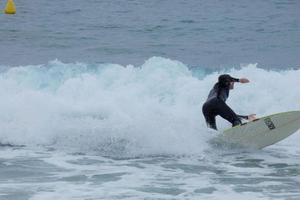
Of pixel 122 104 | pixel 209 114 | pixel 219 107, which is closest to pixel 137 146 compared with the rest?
pixel 209 114

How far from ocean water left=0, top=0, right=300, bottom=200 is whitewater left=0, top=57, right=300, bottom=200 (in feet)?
0.08

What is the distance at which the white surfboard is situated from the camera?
1258 centimetres

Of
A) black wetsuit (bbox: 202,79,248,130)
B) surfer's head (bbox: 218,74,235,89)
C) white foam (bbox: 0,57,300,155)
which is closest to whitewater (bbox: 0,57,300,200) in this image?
white foam (bbox: 0,57,300,155)

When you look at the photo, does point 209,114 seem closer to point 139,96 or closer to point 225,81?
point 225,81

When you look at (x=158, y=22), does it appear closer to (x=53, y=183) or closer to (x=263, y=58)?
(x=263, y=58)

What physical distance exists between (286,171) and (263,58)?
1142 centimetres

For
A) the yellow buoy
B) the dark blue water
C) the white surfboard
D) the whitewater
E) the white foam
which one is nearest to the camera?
the whitewater

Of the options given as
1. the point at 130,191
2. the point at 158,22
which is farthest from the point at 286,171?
the point at 158,22

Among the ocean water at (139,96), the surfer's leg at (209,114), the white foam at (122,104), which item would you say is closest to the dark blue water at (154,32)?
the ocean water at (139,96)

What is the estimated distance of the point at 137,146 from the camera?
12531 millimetres

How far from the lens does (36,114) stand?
14125 mm

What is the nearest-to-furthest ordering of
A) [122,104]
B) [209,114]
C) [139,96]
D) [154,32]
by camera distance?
[209,114]
[122,104]
[139,96]
[154,32]

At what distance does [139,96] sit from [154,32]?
805cm

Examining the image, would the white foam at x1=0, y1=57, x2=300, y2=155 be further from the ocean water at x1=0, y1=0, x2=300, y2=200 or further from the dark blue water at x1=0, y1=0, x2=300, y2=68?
the dark blue water at x1=0, y1=0, x2=300, y2=68
